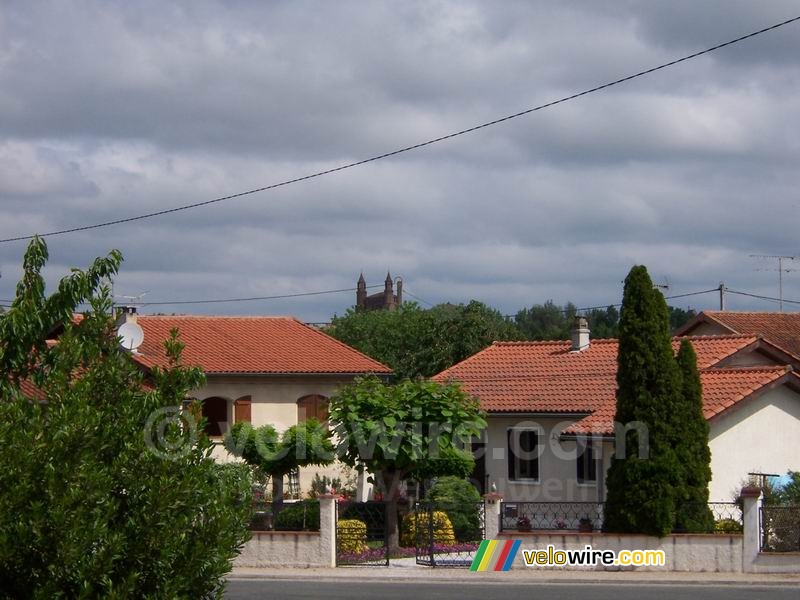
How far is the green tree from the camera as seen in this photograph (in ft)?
72.9

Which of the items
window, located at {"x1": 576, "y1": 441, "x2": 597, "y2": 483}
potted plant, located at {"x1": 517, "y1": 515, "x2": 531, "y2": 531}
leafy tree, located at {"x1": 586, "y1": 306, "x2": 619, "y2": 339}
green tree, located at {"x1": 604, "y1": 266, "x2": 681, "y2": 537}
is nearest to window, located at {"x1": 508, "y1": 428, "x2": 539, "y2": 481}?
window, located at {"x1": 576, "y1": 441, "x2": 597, "y2": 483}

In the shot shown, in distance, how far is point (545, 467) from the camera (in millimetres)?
30562

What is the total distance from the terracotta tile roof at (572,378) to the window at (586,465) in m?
0.99

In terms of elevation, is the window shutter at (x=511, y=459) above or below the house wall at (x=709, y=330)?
below

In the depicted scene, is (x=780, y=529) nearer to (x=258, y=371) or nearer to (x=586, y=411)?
(x=586, y=411)

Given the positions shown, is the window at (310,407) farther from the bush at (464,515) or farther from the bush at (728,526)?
the bush at (728,526)

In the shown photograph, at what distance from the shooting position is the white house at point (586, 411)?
26484 mm

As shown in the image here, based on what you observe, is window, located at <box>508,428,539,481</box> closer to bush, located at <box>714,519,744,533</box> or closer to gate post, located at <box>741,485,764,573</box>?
bush, located at <box>714,519,744,533</box>

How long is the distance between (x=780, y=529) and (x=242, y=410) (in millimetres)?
19504

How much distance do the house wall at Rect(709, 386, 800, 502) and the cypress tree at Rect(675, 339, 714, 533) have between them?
2.97 metres

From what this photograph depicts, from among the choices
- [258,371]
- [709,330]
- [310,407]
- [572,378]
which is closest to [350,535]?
[572,378]

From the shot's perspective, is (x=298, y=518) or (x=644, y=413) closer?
(x=644, y=413)

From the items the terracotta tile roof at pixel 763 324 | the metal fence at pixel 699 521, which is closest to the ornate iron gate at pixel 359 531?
the metal fence at pixel 699 521

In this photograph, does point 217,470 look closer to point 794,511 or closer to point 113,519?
point 113,519
